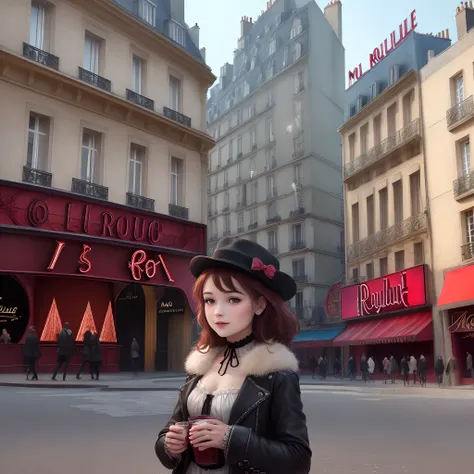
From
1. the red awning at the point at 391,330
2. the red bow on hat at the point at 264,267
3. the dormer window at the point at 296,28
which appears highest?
the dormer window at the point at 296,28

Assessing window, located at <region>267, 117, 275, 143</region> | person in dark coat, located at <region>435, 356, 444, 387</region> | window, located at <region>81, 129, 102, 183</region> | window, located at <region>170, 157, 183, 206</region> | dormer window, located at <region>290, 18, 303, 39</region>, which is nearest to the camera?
window, located at <region>81, 129, 102, 183</region>

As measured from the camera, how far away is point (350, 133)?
123ft

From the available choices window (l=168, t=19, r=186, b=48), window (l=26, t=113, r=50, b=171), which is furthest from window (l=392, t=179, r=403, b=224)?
window (l=26, t=113, r=50, b=171)

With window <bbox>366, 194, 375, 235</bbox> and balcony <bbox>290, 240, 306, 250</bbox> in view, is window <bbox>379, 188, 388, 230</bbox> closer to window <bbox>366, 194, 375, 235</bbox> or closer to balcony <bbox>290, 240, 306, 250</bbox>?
window <bbox>366, 194, 375, 235</bbox>

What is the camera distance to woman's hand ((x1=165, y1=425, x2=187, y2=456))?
7.34 feet

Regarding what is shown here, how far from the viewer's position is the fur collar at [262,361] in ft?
7.88

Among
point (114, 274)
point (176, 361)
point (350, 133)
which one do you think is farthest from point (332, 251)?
point (114, 274)

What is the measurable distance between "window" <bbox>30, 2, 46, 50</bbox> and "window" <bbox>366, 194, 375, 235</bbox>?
64.6ft

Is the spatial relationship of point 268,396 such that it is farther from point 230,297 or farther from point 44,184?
point 44,184

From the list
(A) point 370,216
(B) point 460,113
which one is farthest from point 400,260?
(B) point 460,113

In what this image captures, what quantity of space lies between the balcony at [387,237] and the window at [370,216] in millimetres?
553

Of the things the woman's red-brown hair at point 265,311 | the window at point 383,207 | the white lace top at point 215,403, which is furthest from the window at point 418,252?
the white lace top at point 215,403

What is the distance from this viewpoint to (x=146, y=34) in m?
Answer: 24.4

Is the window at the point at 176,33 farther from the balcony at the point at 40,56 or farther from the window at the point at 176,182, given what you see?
the balcony at the point at 40,56
